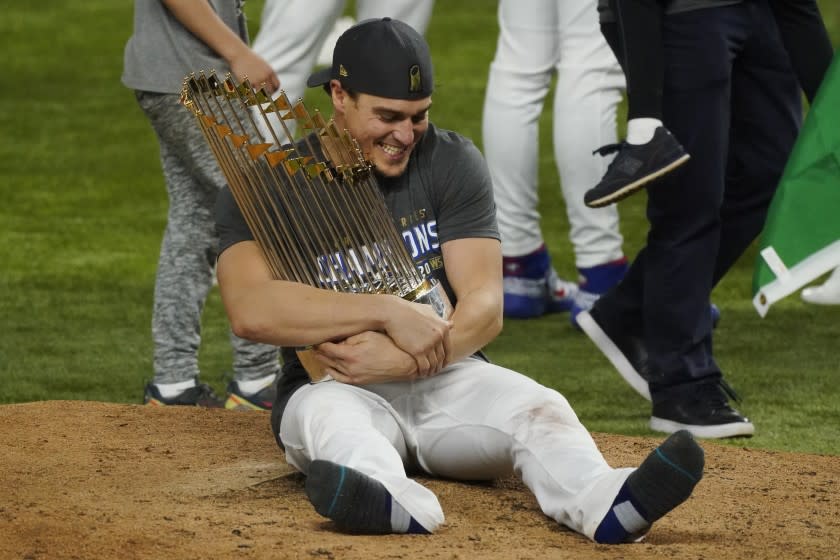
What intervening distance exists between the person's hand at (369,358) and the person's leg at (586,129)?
2699 millimetres

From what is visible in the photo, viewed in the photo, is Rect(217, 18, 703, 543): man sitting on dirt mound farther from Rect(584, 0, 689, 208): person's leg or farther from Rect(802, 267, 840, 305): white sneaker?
Rect(802, 267, 840, 305): white sneaker

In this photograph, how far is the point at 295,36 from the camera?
249 inches

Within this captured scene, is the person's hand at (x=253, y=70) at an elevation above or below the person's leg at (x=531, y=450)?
above

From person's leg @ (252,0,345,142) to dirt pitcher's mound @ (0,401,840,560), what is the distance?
189cm

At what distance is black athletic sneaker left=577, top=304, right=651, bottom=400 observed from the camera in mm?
5340

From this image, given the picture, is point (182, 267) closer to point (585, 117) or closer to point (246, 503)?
point (246, 503)

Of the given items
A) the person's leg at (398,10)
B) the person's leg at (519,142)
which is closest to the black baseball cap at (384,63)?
the person's leg at (398,10)

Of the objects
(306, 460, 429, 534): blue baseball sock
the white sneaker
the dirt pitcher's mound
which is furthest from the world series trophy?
the white sneaker

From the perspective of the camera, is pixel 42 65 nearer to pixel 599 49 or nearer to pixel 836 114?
pixel 599 49

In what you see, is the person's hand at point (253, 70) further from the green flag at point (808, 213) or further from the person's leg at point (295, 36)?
the green flag at point (808, 213)

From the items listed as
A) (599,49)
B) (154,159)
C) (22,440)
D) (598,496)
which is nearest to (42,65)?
(154,159)

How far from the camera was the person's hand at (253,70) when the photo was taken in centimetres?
489

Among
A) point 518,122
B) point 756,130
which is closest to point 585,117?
point 518,122

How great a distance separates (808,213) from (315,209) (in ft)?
4.54
